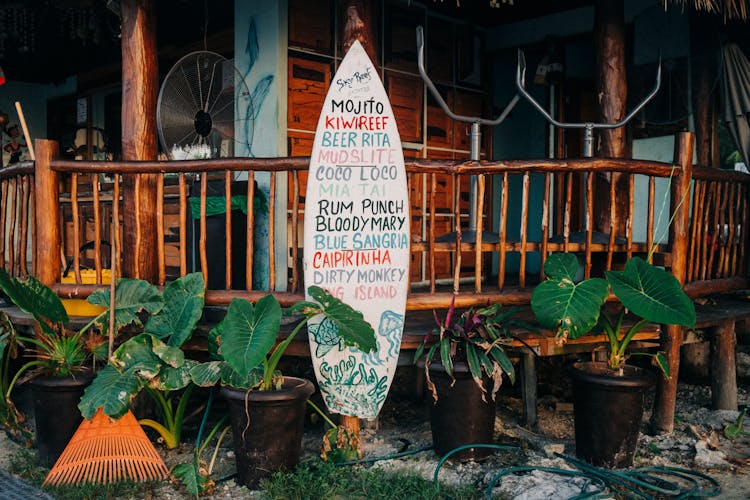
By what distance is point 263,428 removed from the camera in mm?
3398

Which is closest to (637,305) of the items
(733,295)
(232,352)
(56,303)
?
(232,352)

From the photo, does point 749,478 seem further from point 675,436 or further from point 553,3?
point 553,3

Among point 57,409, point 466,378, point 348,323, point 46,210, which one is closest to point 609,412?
point 466,378

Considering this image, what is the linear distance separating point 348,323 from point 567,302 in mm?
1128

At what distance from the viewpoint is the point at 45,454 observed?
373 cm

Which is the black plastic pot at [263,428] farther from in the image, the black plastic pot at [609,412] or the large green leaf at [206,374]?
the black plastic pot at [609,412]

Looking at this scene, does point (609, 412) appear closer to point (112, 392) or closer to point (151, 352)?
point (151, 352)

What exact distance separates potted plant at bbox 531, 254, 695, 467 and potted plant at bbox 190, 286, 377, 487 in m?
1.00

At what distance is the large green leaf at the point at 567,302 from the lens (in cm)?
342

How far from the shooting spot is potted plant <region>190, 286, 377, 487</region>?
336 centimetres

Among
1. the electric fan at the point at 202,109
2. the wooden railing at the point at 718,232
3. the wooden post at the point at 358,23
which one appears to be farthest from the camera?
the electric fan at the point at 202,109

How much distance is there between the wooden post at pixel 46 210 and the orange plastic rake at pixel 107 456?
1.21m

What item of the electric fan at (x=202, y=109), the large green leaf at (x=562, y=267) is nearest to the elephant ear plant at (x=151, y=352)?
the electric fan at (x=202, y=109)

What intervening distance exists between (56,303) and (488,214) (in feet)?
16.9
